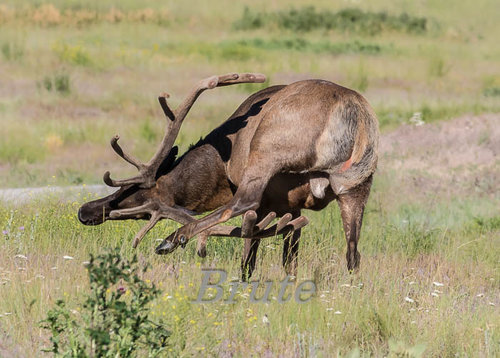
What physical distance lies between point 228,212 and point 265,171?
416 millimetres

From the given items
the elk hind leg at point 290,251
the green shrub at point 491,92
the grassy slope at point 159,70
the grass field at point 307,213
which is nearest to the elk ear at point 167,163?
the grass field at point 307,213

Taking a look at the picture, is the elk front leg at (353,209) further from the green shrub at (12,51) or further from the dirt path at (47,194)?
the green shrub at (12,51)

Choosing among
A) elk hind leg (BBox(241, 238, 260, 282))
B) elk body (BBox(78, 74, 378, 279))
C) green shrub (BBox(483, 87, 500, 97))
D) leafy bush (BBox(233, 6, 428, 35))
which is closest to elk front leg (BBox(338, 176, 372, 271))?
elk body (BBox(78, 74, 378, 279))

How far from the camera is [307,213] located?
10.7m

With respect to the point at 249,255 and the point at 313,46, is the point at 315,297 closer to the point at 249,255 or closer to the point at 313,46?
the point at 249,255

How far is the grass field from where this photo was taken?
19.5ft

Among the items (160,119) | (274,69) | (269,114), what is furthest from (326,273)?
(274,69)

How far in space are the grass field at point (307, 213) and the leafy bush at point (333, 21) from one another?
11 centimetres

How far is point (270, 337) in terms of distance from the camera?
577 cm

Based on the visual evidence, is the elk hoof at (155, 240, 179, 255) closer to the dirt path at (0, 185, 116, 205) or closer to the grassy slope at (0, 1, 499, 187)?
the dirt path at (0, 185, 116, 205)

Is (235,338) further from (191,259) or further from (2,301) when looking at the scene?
(191,259)

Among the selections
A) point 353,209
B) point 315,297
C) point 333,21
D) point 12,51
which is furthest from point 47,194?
point 333,21

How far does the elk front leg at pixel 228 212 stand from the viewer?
6.88 metres

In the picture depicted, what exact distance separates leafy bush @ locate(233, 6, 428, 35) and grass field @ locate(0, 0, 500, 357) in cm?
11
